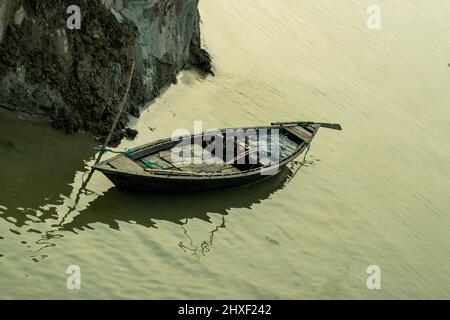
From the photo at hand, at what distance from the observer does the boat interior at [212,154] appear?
13.2 m

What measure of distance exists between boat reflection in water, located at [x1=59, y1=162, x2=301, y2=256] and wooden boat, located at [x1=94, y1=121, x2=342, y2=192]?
0.23 metres

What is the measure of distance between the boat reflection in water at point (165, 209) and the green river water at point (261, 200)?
0.12 ft

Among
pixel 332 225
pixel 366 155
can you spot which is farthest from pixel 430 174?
pixel 332 225

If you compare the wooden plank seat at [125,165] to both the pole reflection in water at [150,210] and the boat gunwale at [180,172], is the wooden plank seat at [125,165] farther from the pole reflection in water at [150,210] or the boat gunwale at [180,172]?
the pole reflection in water at [150,210]

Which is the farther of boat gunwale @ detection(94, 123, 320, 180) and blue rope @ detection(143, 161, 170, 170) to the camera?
blue rope @ detection(143, 161, 170, 170)

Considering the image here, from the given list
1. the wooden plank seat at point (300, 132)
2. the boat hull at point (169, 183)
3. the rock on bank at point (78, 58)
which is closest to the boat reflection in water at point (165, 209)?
the boat hull at point (169, 183)

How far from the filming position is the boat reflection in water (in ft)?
38.1

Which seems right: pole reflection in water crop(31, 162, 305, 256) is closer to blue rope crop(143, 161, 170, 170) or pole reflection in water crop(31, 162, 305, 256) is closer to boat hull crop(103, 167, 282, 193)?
boat hull crop(103, 167, 282, 193)

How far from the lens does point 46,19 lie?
13961 mm

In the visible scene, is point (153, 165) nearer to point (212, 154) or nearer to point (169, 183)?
point (169, 183)

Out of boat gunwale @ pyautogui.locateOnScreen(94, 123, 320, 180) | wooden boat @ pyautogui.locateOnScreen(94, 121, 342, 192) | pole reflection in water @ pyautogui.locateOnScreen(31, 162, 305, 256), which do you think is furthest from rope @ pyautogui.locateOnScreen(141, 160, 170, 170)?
pole reflection in water @ pyautogui.locateOnScreen(31, 162, 305, 256)

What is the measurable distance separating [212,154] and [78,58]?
4403 millimetres

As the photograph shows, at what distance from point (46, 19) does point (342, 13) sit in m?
18.5

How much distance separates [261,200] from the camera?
1448cm
